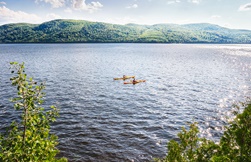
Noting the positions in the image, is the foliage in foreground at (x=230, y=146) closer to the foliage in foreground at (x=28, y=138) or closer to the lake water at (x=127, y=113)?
the lake water at (x=127, y=113)

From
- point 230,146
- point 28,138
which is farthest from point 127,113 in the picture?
point 28,138

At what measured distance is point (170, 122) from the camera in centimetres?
3550

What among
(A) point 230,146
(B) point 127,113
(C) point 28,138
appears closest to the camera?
(C) point 28,138

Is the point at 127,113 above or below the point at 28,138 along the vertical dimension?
below

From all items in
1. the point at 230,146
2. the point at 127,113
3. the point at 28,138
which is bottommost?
the point at 127,113

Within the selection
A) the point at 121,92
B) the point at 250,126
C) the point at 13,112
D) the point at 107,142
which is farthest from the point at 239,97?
the point at 13,112

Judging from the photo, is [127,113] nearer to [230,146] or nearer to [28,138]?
[230,146]

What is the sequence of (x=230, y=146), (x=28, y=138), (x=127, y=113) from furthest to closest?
(x=127, y=113)
(x=230, y=146)
(x=28, y=138)

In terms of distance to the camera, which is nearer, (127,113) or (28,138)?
(28,138)

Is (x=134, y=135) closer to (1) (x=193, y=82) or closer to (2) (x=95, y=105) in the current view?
(2) (x=95, y=105)

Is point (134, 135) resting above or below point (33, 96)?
below

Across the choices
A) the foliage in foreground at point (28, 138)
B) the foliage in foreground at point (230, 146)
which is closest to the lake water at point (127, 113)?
the foliage in foreground at point (230, 146)

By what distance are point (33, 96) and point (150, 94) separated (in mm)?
44423

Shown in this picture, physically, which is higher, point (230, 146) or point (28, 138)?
point (28, 138)
